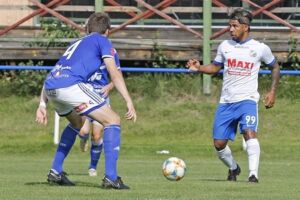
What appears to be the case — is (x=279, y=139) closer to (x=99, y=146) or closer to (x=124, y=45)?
(x=124, y=45)

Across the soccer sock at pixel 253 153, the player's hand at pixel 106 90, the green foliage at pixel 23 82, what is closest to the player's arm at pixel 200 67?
the player's hand at pixel 106 90

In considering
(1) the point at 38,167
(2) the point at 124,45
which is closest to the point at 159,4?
(2) the point at 124,45

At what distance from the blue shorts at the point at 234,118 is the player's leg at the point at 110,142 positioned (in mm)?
2515

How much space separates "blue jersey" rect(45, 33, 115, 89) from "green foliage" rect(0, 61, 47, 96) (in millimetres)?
13234

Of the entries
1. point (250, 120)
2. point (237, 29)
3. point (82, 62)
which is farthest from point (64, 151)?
point (237, 29)

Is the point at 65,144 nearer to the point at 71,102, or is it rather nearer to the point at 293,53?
the point at 71,102

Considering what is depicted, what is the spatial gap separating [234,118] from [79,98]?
9.35ft

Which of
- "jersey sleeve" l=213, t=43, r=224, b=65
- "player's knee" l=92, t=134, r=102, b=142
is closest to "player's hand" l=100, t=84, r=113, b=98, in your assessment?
"player's knee" l=92, t=134, r=102, b=142

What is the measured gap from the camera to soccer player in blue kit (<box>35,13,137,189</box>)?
1110cm

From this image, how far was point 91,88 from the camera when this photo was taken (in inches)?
446

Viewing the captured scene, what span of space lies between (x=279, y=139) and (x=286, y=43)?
2.82 m

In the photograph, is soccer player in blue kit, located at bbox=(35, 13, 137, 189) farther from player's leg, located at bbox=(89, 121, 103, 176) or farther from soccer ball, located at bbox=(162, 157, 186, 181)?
player's leg, located at bbox=(89, 121, 103, 176)

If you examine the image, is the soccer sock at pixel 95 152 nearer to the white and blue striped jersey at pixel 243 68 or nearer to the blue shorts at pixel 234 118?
the blue shorts at pixel 234 118

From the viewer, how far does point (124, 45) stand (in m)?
24.4
